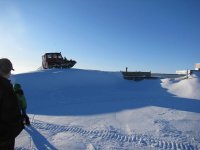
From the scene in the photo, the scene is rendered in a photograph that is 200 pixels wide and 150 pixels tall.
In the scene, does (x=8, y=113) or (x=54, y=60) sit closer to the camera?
(x=8, y=113)

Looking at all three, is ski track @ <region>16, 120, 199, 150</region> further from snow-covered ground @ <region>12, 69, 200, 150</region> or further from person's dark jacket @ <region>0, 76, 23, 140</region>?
person's dark jacket @ <region>0, 76, 23, 140</region>

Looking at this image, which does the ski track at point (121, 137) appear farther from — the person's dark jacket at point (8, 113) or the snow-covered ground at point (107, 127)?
the person's dark jacket at point (8, 113)

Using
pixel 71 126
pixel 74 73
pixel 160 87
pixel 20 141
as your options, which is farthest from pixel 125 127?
pixel 74 73

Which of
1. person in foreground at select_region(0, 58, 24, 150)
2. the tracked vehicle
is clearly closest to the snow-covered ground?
person in foreground at select_region(0, 58, 24, 150)

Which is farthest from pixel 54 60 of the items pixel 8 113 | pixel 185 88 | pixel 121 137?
pixel 8 113

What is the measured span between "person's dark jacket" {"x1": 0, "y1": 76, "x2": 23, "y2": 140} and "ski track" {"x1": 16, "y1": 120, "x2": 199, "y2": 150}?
4314 mm

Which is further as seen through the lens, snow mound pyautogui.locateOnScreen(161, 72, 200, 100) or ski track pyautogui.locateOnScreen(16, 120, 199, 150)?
snow mound pyautogui.locateOnScreen(161, 72, 200, 100)

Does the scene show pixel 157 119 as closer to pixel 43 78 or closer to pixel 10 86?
pixel 10 86

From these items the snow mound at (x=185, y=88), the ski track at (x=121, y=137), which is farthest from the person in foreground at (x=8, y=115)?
the snow mound at (x=185, y=88)

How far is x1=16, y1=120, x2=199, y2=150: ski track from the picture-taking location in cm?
661

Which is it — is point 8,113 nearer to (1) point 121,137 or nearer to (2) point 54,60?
(1) point 121,137

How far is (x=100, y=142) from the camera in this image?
270 inches

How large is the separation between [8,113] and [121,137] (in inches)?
196

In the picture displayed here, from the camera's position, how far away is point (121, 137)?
7402 millimetres
